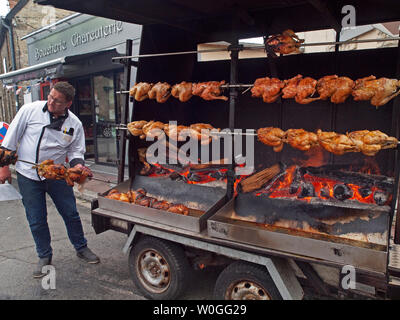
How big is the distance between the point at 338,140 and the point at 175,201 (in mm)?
1890

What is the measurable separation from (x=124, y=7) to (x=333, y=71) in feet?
8.08

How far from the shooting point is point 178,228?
120 inches

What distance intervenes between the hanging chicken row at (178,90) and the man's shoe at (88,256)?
7.07 ft

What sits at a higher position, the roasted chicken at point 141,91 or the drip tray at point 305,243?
the roasted chicken at point 141,91

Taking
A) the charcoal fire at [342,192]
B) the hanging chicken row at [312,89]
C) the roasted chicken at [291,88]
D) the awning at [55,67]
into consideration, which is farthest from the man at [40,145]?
the awning at [55,67]

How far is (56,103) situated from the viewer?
3795 mm

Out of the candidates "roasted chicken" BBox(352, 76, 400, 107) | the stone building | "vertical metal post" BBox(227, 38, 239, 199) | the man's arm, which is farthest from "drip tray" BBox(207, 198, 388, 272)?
the stone building

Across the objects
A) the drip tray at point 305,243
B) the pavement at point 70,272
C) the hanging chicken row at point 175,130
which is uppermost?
the hanging chicken row at point 175,130

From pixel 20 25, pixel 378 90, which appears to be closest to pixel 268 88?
pixel 378 90

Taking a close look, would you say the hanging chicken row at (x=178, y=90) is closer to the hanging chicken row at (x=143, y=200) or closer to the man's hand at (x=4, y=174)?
the hanging chicken row at (x=143, y=200)

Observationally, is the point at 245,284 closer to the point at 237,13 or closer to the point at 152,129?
the point at 152,129

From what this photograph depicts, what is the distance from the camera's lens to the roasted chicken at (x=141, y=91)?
12.4 ft

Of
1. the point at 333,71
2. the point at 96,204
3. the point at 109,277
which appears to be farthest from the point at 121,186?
the point at 333,71

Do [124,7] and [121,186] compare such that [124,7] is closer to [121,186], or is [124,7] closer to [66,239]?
[121,186]
